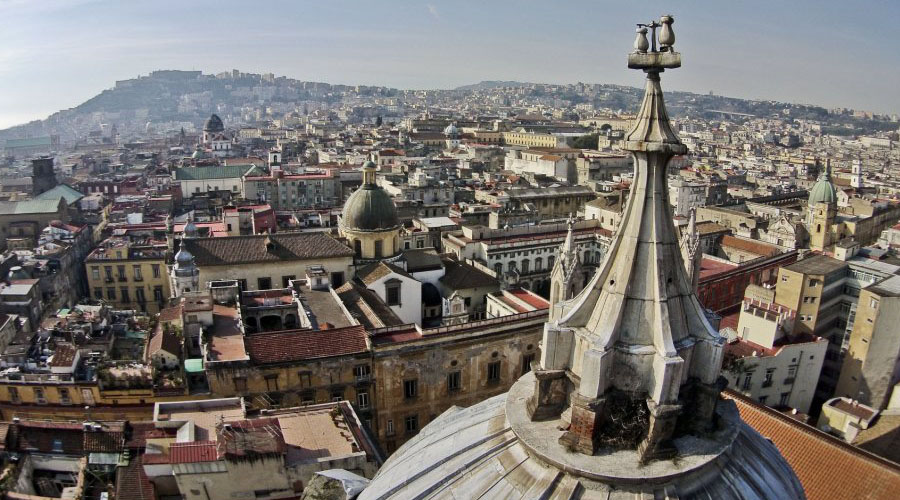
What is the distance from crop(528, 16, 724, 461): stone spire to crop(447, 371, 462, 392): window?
25.1 meters

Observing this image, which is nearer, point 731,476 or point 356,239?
point 731,476

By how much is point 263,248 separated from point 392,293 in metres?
9.63

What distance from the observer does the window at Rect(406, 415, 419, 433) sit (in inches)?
1305

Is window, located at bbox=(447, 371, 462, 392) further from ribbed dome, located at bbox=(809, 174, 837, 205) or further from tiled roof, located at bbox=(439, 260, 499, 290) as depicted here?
ribbed dome, located at bbox=(809, 174, 837, 205)

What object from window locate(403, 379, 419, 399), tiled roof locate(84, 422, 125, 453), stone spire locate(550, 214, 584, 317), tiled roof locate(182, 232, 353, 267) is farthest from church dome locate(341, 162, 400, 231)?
stone spire locate(550, 214, 584, 317)

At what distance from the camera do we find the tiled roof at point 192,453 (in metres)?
20.2

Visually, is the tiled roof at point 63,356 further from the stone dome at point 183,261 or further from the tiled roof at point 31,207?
the tiled roof at point 31,207

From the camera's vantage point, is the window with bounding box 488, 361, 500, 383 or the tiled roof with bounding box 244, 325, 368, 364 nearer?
the tiled roof with bounding box 244, 325, 368, 364


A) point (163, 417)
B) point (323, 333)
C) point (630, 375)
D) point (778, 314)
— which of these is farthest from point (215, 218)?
point (630, 375)

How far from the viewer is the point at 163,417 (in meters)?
24.7

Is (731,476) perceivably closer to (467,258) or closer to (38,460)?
(38,460)

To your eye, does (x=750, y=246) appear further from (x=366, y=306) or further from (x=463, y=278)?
(x=366, y=306)

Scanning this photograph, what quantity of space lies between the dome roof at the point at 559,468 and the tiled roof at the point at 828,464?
502 inches

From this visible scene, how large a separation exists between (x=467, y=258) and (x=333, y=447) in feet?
103
